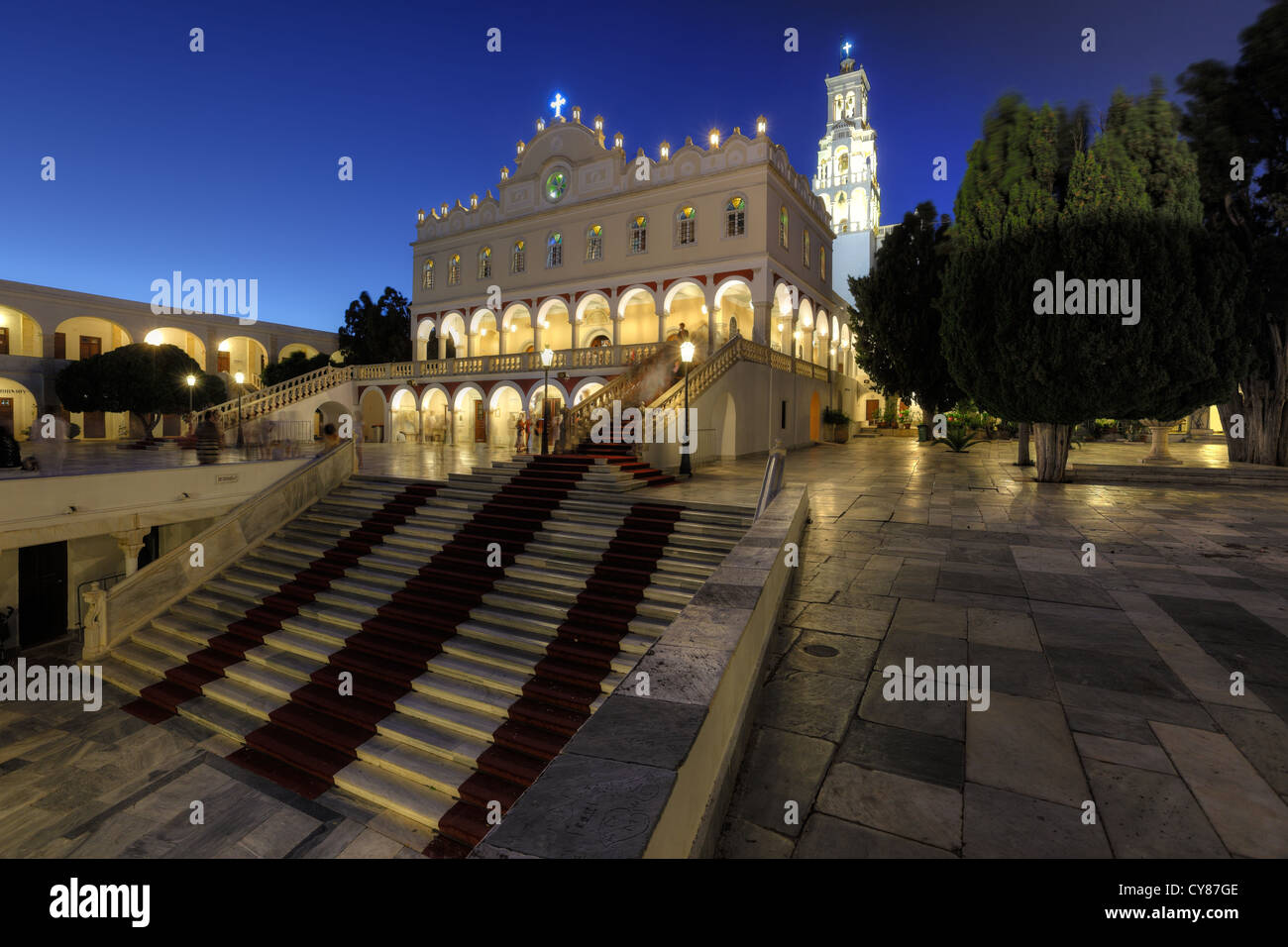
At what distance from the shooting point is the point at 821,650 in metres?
4.89

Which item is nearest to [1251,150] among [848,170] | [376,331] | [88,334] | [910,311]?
[910,311]

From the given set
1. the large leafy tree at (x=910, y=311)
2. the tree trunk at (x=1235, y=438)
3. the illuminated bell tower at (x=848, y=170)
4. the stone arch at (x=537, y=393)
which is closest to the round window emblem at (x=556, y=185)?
the stone arch at (x=537, y=393)

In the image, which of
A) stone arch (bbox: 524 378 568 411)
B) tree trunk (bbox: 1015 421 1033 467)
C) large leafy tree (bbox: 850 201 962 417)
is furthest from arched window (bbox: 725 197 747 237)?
tree trunk (bbox: 1015 421 1033 467)

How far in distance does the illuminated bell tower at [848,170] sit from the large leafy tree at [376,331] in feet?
147

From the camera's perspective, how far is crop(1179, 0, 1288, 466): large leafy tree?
15.1 metres

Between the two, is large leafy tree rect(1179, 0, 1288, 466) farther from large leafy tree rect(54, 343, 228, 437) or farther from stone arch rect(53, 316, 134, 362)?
stone arch rect(53, 316, 134, 362)

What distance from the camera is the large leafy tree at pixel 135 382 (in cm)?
2572

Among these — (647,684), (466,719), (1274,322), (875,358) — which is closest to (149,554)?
(466,719)

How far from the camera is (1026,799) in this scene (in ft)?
9.64

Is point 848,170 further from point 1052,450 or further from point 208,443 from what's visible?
point 208,443

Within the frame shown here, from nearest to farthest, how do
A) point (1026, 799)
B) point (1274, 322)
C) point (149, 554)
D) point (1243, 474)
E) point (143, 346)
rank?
point (1026, 799)
point (1243, 474)
point (1274, 322)
point (149, 554)
point (143, 346)

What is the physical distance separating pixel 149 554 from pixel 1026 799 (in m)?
23.7
